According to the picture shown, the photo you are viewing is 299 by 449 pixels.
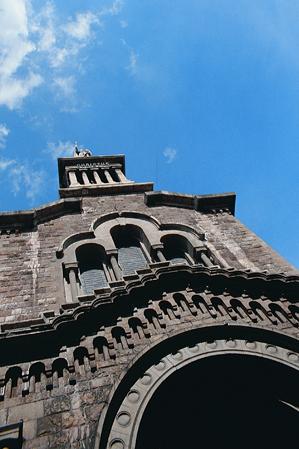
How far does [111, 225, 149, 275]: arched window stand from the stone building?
92cm

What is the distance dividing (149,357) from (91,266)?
567 centimetres

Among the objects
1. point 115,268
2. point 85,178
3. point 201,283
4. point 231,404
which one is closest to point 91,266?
point 115,268

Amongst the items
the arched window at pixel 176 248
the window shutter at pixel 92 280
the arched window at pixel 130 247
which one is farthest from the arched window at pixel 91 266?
the arched window at pixel 176 248

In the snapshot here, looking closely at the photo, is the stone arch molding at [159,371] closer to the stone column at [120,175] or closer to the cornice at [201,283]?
the cornice at [201,283]

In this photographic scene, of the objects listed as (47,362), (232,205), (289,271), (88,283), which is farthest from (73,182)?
(47,362)

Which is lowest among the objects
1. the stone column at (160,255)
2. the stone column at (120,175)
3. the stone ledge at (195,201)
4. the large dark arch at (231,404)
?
the large dark arch at (231,404)

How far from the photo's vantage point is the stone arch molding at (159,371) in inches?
229

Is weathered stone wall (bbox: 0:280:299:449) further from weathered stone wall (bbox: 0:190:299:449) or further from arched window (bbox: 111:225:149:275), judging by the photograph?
arched window (bbox: 111:225:149:275)

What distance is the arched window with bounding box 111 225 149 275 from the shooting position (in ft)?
40.8

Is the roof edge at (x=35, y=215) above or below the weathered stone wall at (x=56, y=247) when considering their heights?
above

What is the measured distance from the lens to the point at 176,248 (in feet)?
44.1

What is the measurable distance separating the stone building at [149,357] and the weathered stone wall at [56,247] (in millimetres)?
55

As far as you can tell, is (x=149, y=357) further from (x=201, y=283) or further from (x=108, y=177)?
(x=108, y=177)

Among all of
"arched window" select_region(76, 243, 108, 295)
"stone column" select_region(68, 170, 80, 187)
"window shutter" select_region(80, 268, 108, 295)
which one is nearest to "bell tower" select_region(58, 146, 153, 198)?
"stone column" select_region(68, 170, 80, 187)
